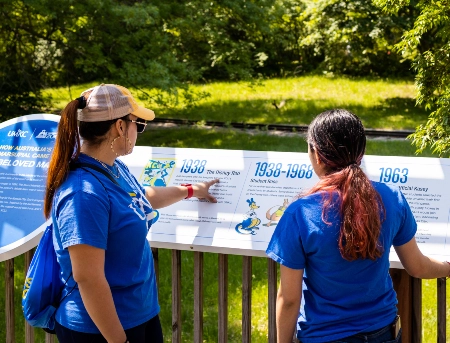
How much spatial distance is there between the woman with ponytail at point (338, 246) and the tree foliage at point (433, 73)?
2.89 metres

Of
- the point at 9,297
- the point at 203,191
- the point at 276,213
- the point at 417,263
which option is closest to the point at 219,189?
the point at 203,191

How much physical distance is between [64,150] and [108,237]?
0.38m

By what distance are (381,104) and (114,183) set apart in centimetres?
1675

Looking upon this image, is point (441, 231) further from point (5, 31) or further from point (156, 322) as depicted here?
point (5, 31)

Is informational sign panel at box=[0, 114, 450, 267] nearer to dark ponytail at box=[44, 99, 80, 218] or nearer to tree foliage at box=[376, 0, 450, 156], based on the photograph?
dark ponytail at box=[44, 99, 80, 218]

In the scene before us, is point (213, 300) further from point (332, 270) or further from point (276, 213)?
point (332, 270)

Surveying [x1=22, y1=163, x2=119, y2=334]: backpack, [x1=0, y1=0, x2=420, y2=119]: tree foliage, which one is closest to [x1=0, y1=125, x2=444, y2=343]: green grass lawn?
[x1=22, y1=163, x2=119, y2=334]: backpack

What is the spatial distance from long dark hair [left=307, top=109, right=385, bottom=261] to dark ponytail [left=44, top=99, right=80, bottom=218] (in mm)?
909

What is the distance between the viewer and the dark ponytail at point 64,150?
2529 mm

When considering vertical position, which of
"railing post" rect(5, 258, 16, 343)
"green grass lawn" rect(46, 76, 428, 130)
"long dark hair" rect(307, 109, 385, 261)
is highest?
"long dark hair" rect(307, 109, 385, 261)

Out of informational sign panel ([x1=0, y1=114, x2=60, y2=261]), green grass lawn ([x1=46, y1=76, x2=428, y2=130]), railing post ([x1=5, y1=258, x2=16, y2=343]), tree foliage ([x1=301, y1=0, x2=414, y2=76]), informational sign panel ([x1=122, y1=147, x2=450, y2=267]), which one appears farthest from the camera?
tree foliage ([x1=301, y1=0, x2=414, y2=76])

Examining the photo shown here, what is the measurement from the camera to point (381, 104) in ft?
60.7

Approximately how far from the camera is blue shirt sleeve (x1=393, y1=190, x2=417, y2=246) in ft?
8.09

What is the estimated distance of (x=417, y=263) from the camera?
2.66 meters
